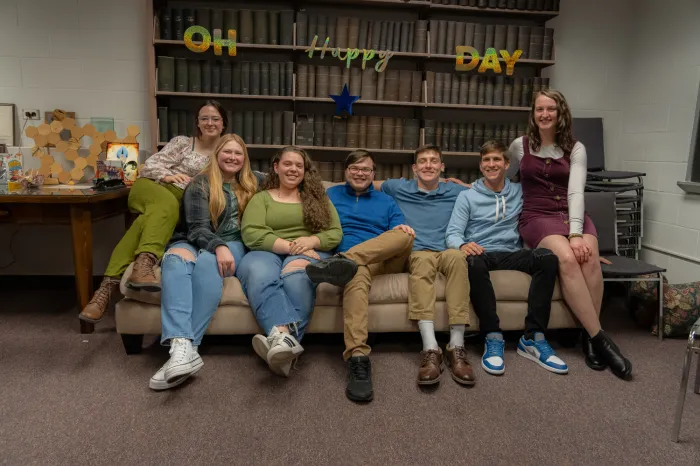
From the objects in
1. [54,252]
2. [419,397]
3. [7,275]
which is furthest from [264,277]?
[7,275]

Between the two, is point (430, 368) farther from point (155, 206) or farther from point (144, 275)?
point (155, 206)

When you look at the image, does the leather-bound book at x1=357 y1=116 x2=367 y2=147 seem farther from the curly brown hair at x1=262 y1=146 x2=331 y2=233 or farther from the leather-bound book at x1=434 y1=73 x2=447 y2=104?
the curly brown hair at x1=262 y1=146 x2=331 y2=233

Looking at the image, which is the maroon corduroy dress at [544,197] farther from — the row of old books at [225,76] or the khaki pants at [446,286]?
the row of old books at [225,76]

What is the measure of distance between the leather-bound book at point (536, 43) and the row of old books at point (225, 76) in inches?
69.5

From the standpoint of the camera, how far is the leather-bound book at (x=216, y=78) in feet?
10.9

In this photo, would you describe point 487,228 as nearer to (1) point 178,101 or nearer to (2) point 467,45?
(2) point 467,45

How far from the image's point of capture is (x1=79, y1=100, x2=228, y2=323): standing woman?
2.19m

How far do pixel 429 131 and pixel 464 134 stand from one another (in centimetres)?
27

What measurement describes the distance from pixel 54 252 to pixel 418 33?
3.09 m

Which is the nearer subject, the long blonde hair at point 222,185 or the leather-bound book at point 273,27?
the long blonde hair at point 222,185

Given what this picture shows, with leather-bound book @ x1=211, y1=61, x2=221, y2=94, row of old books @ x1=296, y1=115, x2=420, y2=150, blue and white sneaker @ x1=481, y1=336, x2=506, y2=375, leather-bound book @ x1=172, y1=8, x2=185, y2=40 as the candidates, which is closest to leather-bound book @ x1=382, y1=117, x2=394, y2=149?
row of old books @ x1=296, y1=115, x2=420, y2=150

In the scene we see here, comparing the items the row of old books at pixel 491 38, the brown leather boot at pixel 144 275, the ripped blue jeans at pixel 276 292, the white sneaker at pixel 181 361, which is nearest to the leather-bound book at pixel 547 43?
the row of old books at pixel 491 38

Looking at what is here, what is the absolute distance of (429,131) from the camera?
139 inches

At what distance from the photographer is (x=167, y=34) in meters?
3.27
